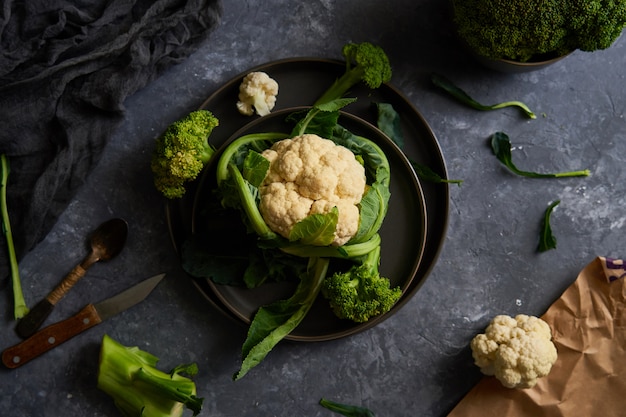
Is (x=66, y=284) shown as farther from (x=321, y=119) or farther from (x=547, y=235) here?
(x=547, y=235)

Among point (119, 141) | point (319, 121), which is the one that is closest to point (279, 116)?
point (319, 121)

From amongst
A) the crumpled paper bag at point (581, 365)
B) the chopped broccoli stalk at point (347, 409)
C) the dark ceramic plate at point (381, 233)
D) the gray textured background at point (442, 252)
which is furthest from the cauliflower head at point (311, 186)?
the crumpled paper bag at point (581, 365)

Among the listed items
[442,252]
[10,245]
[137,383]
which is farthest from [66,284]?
[442,252]

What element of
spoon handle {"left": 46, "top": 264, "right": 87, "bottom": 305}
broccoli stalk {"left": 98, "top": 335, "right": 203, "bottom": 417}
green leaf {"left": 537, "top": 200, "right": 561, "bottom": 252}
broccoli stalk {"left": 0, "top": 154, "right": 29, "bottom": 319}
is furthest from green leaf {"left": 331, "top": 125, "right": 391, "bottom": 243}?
broccoli stalk {"left": 0, "top": 154, "right": 29, "bottom": 319}

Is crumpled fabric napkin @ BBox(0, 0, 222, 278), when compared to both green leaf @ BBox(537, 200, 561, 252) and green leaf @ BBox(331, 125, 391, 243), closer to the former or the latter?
green leaf @ BBox(331, 125, 391, 243)

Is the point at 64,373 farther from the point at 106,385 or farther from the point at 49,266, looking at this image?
the point at 49,266

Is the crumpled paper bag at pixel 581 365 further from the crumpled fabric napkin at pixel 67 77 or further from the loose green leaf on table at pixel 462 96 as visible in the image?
the crumpled fabric napkin at pixel 67 77
